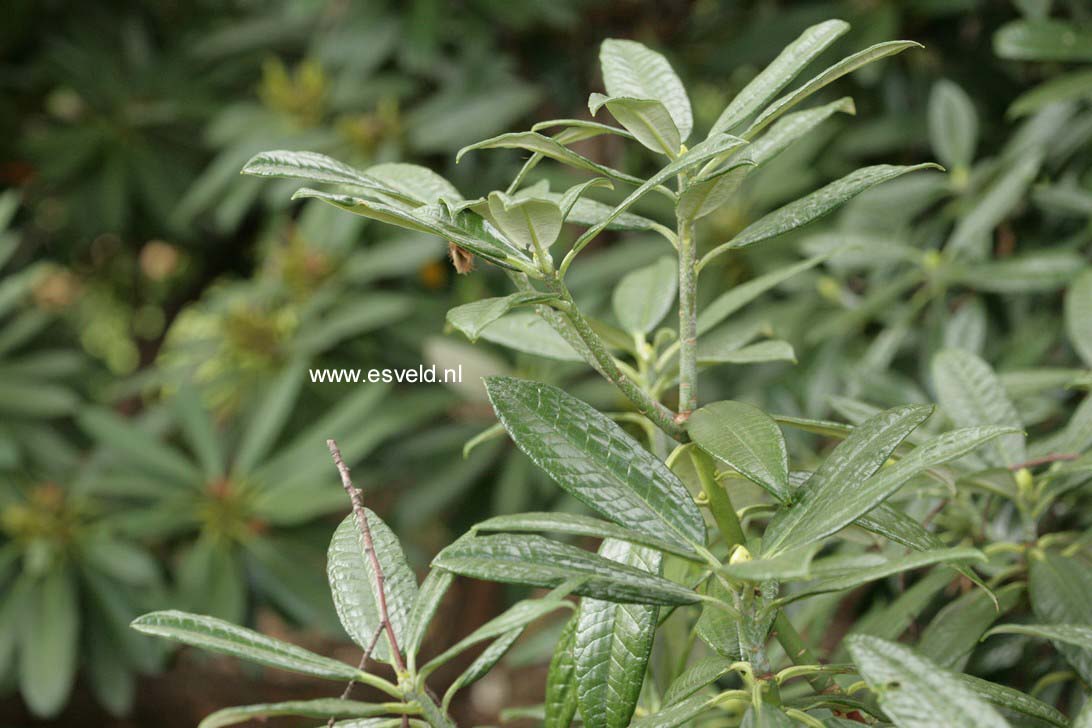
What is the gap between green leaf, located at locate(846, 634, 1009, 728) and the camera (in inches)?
12.5

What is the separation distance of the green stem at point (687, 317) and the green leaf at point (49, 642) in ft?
3.62

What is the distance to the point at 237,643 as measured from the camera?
14.4 inches

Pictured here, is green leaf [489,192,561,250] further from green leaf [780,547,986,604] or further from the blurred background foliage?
the blurred background foliage

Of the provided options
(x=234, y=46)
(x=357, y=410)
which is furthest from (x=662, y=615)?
(x=234, y=46)

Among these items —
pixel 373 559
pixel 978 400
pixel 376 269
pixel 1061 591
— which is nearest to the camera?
pixel 373 559

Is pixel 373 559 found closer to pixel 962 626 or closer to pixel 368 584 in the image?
pixel 368 584

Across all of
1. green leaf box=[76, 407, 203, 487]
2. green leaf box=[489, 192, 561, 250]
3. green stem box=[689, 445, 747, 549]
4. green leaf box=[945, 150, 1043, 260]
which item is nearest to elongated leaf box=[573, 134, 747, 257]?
green leaf box=[489, 192, 561, 250]

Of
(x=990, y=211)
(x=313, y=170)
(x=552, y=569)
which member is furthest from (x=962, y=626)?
(x=990, y=211)

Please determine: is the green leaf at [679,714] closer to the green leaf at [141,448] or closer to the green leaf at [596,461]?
the green leaf at [596,461]

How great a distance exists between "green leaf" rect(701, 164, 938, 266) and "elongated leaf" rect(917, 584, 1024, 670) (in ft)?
0.78

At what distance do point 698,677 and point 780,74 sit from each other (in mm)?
267

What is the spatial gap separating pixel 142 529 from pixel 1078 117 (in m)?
1.21

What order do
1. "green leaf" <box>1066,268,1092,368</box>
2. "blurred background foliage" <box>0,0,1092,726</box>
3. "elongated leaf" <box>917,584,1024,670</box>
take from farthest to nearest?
"blurred background foliage" <box>0,0,1092,726</box>, "green leaf" <box>1066,268,1092,368</box>, "elongated leaf" <box>917,584,1024,670</box>

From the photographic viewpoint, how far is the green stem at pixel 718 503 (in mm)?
433
